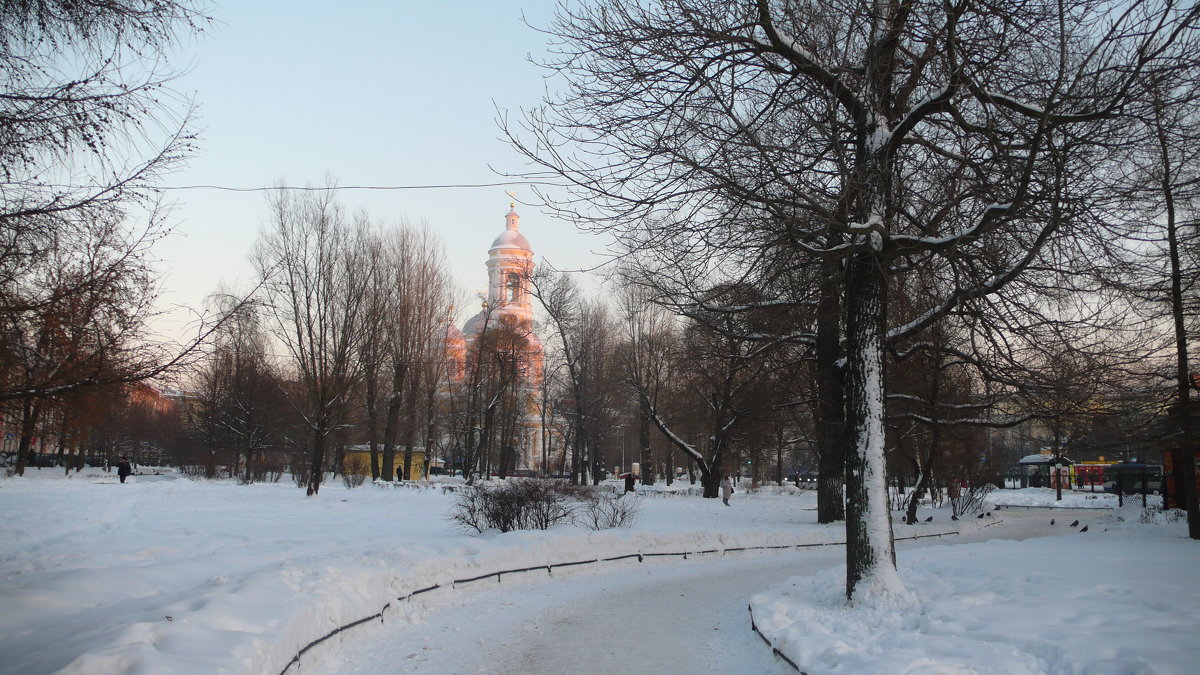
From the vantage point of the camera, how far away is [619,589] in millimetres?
11812

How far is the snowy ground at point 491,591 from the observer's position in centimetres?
565

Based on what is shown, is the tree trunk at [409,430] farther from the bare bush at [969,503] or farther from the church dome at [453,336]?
the bare bush at [969,503]

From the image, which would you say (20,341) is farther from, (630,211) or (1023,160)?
(1023,160)

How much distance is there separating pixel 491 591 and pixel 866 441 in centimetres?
584

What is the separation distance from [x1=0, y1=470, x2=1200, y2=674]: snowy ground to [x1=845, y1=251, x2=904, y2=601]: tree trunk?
1.83 ft

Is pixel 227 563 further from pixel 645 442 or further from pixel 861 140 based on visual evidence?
pixel 645 442

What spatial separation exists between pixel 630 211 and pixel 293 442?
3906cm

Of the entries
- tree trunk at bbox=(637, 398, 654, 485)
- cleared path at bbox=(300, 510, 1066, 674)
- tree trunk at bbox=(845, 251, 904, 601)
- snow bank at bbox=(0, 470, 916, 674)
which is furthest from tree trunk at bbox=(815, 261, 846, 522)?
tree trunk at bbox=(637, 398, 654, 485)

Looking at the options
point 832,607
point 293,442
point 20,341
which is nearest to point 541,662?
point 832,607

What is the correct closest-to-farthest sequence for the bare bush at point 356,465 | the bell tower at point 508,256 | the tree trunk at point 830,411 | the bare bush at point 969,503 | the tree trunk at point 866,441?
the tree trunk at point 866,441, the tree trunk at point 830,411, the bare bush at point 969,503, the bare bush at point 356,465, the bell tower at point 508,256

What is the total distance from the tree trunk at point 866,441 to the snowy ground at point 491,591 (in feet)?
1.83

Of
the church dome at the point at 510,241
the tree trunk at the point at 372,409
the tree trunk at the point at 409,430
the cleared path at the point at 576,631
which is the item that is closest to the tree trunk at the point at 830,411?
the cleared path at the point at 576,631

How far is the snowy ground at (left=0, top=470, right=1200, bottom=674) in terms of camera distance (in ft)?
18.5

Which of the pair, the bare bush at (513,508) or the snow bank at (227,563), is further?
the bare bush at (513,508)
